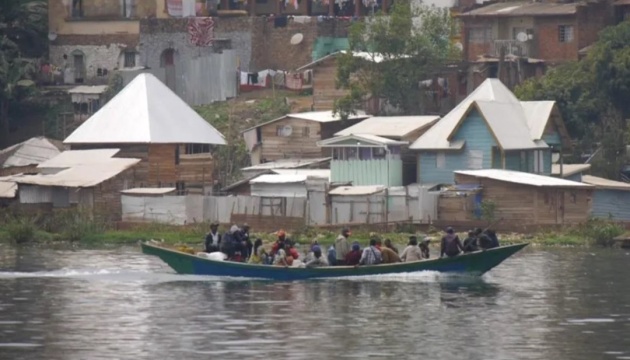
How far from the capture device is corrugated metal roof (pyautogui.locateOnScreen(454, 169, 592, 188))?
56594 millimetres

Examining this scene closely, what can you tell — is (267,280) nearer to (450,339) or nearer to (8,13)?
(450,339)

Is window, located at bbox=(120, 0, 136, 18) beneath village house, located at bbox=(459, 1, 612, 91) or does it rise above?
above

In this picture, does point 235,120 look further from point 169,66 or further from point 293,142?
point 169,66

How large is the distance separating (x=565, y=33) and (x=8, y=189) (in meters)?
21.7

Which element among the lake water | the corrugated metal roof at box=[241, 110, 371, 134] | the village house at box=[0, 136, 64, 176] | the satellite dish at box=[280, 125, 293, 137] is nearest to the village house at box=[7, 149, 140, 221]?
the village house at box=[0, 136, 64, 176]

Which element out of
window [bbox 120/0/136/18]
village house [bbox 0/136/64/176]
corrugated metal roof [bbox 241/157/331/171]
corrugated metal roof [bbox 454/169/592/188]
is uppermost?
window [bbox 120/0/136/18]

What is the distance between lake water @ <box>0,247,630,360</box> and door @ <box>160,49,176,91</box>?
27.2 meters

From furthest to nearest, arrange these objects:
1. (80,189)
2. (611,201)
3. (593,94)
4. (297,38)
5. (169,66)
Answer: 1. (169,66)
2. (297,38)
3. (593,94)
4. (80,189)
5. (611,201)

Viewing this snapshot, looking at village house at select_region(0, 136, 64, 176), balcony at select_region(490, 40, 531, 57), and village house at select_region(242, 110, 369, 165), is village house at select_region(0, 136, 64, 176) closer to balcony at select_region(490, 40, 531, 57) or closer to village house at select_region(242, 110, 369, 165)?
village house at select_region(242, 110, 369, 165)

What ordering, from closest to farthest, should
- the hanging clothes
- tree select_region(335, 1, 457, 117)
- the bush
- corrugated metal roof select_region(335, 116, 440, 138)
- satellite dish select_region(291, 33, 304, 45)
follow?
the bush, corrugated metal roof select_region(335, 116, 440, 138), tree select_region(335, 1, 457, 117), satellite dish select_region(291, 33, 304, 45), the hanging clothes

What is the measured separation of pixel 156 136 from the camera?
62.6 meters

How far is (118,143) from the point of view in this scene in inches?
2469

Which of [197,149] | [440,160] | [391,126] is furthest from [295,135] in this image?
[440,160]

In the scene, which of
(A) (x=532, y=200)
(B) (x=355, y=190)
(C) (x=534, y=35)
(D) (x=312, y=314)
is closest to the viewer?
(D) (x=312, y=314)
